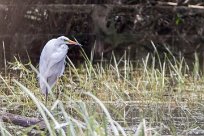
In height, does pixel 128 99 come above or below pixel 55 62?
below

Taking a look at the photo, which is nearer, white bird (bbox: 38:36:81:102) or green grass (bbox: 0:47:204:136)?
green grass (bbox: 0:47:204:136)

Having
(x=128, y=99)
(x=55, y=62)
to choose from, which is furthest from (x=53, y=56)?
(x=128, y=99)

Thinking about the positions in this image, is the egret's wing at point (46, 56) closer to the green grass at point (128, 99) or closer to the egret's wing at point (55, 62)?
the egret's wing at point (55, 62)

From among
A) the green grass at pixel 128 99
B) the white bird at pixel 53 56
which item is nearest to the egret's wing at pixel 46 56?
the white bird at pixel 53 56

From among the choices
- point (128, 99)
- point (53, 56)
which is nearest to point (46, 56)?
point (53, 56)

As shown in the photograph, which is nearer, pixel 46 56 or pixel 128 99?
pixel 46 56

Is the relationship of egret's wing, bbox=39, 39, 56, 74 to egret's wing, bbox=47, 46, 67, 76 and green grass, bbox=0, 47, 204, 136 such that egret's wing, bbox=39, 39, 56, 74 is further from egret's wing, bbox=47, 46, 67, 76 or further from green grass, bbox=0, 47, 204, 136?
green grass, bbox=0, 47, 204, 136

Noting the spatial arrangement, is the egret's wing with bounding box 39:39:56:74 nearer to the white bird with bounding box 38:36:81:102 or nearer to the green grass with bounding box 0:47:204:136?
the white bird with bounding box 38:36:81:102

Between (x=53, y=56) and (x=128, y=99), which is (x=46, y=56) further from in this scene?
(x=128, y=99)

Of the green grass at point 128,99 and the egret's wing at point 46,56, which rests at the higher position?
the egret's wing at point 46,56

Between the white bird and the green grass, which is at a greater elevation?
the white bird

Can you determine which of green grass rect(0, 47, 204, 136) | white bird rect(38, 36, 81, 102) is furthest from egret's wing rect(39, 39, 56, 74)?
green grass rect(0, 47, 204, 136)

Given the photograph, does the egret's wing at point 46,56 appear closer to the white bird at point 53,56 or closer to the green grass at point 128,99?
the white bird at point 53,56

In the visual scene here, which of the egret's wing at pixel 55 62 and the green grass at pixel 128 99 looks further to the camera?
the egret's wing at pixel 55 62
